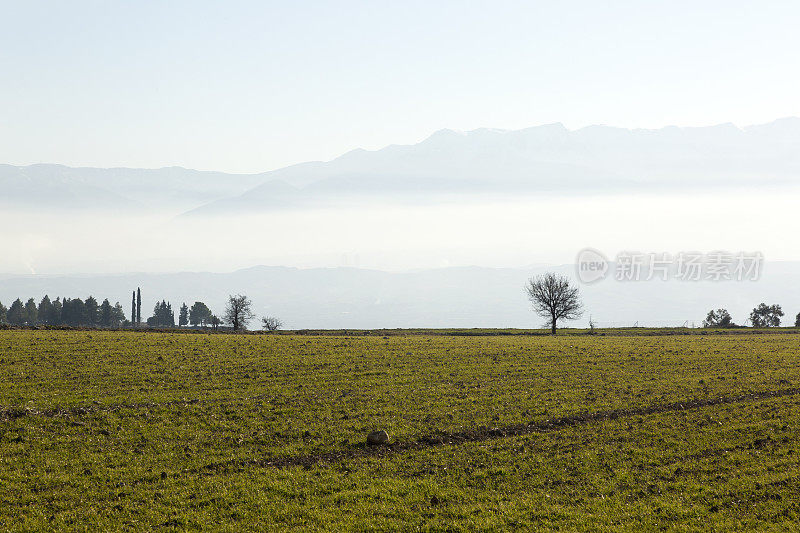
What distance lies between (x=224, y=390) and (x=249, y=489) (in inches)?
675

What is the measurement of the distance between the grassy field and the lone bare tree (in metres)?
65.1

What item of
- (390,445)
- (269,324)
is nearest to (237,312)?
(269,324)

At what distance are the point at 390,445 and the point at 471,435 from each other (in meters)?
4.13

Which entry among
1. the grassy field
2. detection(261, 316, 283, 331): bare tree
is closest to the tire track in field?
the grassy field

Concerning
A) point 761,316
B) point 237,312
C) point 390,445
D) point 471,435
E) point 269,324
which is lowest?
point 390,445

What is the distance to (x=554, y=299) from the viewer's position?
116 metres

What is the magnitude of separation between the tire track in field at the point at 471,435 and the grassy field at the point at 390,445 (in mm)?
126

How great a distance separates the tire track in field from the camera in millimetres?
25578

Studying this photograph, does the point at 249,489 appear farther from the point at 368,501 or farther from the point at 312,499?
the point at 368,501

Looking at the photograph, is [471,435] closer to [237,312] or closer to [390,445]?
[390,445]

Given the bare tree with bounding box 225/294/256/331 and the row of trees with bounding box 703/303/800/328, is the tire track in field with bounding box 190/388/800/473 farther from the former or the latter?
the row of trees with bounding box 703/303/800/328

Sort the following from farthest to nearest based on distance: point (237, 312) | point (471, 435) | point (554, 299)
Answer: point (237, 312) < point (554, 299) < point (471, 435)

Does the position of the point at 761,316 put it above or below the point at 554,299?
below

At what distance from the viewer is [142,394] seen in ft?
A: 119
